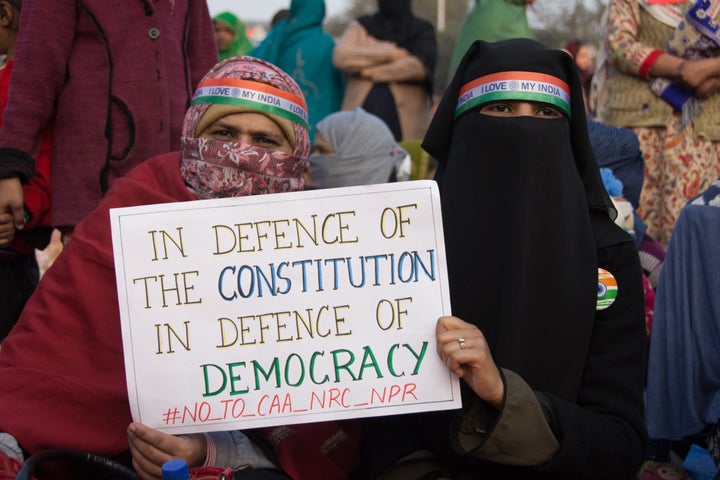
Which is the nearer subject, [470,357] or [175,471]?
[175,471]

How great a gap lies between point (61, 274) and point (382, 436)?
1059 millimetres

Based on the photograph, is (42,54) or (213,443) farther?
(42,54)

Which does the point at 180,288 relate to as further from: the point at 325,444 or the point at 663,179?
the point at 663,179

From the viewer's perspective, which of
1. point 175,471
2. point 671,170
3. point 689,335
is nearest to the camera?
point 175,471

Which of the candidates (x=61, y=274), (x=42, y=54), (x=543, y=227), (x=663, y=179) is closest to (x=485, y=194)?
(x=543, y=227)

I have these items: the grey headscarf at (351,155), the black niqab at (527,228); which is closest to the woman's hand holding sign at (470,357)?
the black niqab at (527,228)

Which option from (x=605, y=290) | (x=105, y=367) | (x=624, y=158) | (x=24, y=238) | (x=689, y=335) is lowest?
(x=689, y=335)

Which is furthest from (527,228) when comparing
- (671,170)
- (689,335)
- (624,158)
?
(671,170)

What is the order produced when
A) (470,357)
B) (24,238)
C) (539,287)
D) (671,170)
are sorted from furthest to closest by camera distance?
(671,170) < (24,238) < (539,287) < (470,357)

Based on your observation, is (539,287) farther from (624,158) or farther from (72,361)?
(624,158)

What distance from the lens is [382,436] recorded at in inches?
96.8

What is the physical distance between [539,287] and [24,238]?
2270 mm

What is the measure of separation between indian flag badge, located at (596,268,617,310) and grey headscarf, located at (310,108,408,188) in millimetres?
2759

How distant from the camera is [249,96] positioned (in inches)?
111
